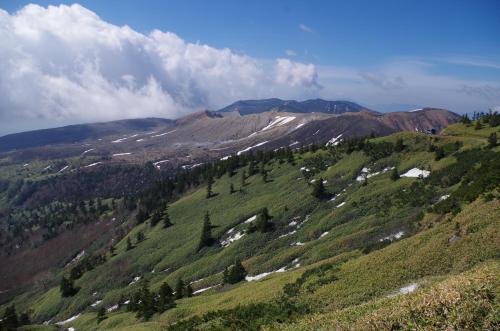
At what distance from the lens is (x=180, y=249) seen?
11231cm

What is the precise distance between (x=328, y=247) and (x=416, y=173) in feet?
113

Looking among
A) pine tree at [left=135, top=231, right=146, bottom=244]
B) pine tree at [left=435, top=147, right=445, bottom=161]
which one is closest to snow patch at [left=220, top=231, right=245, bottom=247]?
pine tree at [left=135, top=231, right=146, bottom=244]

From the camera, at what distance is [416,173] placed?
88.2m

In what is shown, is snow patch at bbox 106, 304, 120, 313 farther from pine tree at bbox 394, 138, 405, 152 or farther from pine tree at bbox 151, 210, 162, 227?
pine tree at bbox 394, 138, 405, 152

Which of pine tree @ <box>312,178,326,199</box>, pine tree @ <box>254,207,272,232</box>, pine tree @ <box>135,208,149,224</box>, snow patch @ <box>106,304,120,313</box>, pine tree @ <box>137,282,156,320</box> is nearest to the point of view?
pine tree @ <box>137,282,156,320</box>

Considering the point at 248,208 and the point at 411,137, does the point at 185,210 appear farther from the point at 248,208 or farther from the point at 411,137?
the point at 411,137

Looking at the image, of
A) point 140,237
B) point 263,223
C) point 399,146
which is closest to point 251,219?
point 263,223

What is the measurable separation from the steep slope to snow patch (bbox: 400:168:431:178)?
0.52 meters

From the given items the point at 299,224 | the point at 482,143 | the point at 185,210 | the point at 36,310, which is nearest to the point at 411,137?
the point at 482,143

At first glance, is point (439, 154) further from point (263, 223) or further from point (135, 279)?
point (135, 279)

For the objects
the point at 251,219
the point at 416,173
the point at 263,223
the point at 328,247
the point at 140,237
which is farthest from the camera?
the point at 140,237

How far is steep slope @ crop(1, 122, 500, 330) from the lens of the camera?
28.7m

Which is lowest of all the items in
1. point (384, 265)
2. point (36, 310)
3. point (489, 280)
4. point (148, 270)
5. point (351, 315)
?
point (36, 310)

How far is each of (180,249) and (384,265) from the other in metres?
84.2
